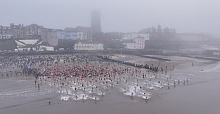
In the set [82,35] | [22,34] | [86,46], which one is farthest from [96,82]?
[82,35]

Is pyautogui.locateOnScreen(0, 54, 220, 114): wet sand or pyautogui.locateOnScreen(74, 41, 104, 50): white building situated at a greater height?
pyautogui.locateOnScreen(74, 41, 104, 50): white building

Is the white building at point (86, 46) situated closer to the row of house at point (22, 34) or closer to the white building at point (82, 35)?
the row of house at point (22, 34)

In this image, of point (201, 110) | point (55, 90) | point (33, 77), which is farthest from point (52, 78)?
point (201, 110)

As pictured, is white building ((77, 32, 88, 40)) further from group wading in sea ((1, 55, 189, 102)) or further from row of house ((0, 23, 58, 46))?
group wading in sea ((1, 55, 189, 102))

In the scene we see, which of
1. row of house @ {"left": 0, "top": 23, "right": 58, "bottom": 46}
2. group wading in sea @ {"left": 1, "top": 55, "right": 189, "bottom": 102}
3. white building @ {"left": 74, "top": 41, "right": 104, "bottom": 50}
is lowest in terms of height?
group wading in sea @ {"left": 1, "top": 55, "right": 189, "bottom": 102}

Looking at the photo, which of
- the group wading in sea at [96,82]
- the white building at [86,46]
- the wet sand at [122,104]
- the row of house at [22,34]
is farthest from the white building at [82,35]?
the wet sand at [122,104]

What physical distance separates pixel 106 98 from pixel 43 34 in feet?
160

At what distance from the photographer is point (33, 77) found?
22.4 m

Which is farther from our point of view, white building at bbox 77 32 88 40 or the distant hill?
white building at bbox 77 32 88 40

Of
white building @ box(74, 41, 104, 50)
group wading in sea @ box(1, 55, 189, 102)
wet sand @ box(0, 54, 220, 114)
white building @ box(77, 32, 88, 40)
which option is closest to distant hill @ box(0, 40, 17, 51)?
white building @ box(74, 41, 104, 50)

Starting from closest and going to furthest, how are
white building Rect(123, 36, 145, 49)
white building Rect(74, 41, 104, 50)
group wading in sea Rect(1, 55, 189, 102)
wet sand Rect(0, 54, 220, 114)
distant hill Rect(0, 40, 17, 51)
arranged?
wet sand Rect(0, 54, 220, 114), group wading in sea Rect(1, 55, 189, 102), distant hill Rect(0, 40, 17, 51), white building Rect(74, 41, 104, 50), white building Rect(123, 36, 145, 49)

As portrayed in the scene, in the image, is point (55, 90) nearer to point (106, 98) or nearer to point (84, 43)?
point (106, 98)

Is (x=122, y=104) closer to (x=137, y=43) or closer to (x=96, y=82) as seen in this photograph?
(x=96, y=82)

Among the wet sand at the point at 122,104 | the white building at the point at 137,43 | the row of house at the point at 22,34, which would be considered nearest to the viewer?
the wet sand at the point at 122,104
